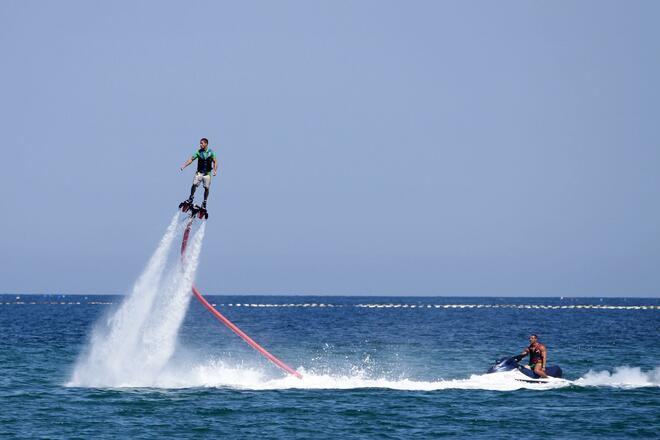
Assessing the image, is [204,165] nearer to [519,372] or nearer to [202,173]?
[202,173]

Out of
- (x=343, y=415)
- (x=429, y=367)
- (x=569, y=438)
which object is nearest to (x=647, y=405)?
(x=569, y=438)

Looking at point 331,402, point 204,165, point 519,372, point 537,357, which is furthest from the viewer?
point 519,372

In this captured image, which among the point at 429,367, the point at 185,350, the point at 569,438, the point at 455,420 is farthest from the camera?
the point at 185,350

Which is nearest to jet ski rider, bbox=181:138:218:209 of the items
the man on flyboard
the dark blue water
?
the man on flyboard

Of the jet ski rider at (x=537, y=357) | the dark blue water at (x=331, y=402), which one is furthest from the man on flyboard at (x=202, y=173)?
the jet ski rider at (x=537, y=357)

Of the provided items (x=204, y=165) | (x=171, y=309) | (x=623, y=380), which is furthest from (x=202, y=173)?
(x=623, y=380)

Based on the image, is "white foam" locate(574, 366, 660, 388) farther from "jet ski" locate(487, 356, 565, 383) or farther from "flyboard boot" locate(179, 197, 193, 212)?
"flyboard boot" locate(179, 197, 193, 212)

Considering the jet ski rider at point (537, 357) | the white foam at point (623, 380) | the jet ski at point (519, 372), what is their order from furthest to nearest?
the white foam at point (623, 380) < the jet ski at point (519, 372) < the jet ski rider at point (537, 357)

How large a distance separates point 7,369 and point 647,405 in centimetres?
3538

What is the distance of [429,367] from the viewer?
2345 inches

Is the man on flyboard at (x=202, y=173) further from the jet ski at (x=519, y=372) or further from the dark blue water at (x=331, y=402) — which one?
the jet ski at (x=519, y=372)

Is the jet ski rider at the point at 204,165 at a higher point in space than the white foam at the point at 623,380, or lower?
higher

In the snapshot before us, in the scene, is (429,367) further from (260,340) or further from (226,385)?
(260,340)

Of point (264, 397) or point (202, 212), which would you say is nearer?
point (202, 212)
